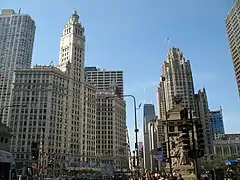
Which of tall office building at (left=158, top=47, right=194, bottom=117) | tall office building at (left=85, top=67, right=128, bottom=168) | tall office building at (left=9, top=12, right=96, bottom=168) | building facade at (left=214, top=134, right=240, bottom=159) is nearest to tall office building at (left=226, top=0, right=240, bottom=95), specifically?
tall office building at (left=158, top=47, right=194, bottom=117)

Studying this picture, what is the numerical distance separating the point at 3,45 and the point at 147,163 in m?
121

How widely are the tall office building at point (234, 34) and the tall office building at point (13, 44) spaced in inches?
4913

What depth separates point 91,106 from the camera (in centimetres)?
12788

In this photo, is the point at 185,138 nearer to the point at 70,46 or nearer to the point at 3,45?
the point at 70,46

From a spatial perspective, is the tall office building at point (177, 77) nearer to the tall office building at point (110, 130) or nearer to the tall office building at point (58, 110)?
the tall office building at point (110, 130)

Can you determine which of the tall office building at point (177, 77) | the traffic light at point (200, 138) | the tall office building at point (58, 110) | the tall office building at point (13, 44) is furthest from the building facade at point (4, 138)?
the tall office building at point (13, 44)

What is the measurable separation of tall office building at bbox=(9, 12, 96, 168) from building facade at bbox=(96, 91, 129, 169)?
957 centimetres

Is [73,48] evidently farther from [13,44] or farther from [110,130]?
[13,44]

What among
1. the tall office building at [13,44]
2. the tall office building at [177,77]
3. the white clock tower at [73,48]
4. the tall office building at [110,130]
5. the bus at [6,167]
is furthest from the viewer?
the tall office building at [13,44]

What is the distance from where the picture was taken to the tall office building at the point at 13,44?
170 metres

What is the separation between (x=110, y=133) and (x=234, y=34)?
85.0 metres

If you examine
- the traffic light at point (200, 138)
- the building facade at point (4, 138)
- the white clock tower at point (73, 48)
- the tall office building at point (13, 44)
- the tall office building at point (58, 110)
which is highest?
the tall office building at point (13, 44)

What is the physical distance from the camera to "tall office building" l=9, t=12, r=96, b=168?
102 m

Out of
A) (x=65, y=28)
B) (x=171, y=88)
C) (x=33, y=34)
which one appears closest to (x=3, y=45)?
(x=33, y=34)
